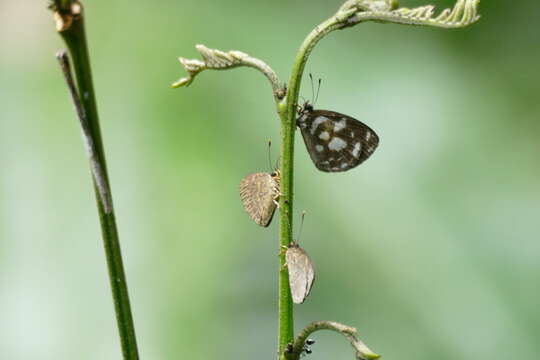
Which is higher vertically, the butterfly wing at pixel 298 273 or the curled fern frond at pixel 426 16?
the curled fern frond at pixel 426 16

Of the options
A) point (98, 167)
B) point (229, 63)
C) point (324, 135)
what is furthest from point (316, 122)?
point (98, 167)

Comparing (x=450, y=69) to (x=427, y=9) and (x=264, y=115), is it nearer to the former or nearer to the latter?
(x=264, y=115)

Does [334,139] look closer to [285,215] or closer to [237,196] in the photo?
[285,215]

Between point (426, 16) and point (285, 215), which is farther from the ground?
point (426, 16)

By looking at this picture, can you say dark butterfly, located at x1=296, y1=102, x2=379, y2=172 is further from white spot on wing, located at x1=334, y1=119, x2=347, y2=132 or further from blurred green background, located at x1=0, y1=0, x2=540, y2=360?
blurred green background, located at x1=0, y1=0, x2=540, y2=360

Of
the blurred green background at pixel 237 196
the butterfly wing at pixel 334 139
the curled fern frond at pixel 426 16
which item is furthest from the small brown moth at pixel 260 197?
the blurred green background at pixel 237 196

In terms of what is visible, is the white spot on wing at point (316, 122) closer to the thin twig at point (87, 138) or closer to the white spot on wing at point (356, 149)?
the white spot on wing at point (356, 149)

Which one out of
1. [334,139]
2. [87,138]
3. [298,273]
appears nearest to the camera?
[87,138]
